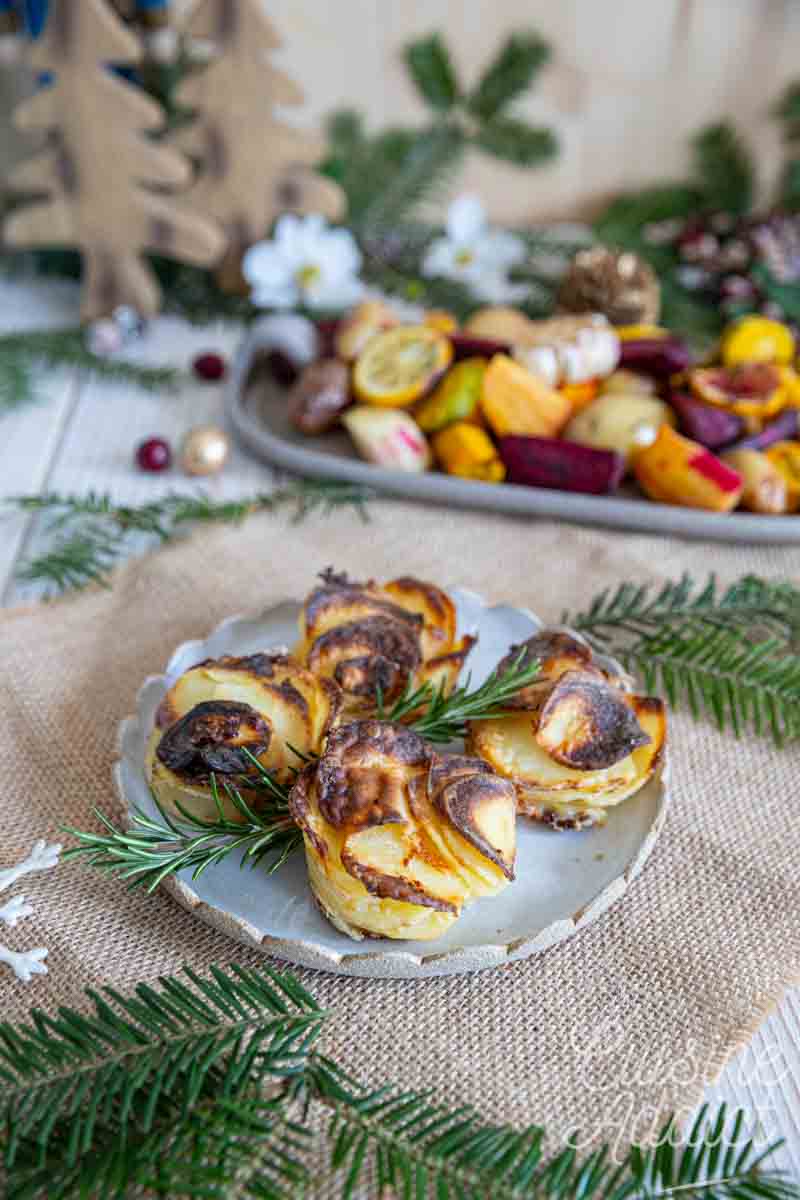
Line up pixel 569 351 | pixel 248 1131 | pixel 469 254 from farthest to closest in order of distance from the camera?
pixel 469 254 < pixel 569 351 < pixel 248 1131

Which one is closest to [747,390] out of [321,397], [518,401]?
[518,401]

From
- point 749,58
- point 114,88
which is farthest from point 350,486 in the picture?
point 749,58

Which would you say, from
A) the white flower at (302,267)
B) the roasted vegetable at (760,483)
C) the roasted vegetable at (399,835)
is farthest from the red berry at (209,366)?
the roasted vegetable at (399,835)

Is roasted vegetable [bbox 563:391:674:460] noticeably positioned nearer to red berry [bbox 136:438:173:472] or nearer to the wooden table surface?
the wooden table surface

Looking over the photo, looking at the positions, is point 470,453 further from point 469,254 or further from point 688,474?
point 469,254

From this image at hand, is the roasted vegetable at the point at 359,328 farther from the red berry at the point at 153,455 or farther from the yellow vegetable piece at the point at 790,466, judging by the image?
the yellow vegetable piece at the point at 790,466

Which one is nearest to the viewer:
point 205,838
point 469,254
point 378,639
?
point 205,838

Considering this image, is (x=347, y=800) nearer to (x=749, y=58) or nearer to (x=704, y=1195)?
(x=704, y=1195)
